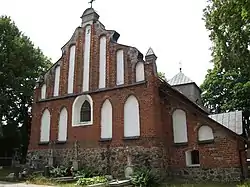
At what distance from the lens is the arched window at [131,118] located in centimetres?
1574

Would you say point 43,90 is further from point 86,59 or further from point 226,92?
point 226,92

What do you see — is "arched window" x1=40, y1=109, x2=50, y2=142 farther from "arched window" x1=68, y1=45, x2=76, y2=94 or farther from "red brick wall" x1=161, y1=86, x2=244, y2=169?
"red brick wall" x1=161, y1=86, x2=244, y2=169

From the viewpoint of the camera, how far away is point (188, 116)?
1591cm

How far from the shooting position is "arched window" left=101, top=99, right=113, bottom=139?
16.5m

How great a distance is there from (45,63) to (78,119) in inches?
513

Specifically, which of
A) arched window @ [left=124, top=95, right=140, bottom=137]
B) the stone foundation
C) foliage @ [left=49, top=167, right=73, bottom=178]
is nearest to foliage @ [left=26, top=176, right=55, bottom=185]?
foliage @ [left=49, top=167, right=73, bottom=178]

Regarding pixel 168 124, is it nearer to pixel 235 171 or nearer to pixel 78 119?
pixel 235 171

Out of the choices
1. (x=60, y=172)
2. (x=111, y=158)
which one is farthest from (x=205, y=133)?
(x=60, y=172)

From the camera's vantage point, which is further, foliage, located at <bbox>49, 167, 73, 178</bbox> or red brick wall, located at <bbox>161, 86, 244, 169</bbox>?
foliage, located at <bbox>49, 167, 73, 178</bbox>

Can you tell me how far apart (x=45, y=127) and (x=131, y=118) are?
22.2ft

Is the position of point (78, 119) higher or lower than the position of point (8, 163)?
higher

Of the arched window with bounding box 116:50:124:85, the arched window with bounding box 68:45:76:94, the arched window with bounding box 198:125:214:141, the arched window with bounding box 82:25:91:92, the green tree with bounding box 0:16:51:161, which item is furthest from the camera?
the green tree with bounding box 0:16:51:161

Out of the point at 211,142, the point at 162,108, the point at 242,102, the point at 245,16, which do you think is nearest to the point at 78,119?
the point at 162,108

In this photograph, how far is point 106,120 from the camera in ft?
55.1
